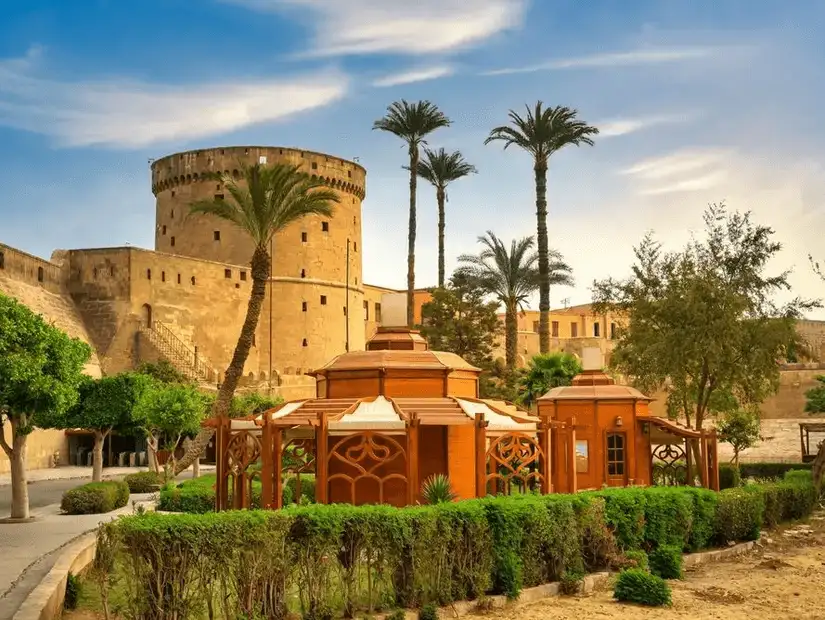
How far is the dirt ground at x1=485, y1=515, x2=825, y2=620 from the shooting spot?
1094 centimetres

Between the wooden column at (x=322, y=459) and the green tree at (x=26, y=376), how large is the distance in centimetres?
765

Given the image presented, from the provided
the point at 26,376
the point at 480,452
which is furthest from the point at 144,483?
the point at 480,452

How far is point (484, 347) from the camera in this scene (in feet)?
141

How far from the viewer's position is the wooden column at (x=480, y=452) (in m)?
12.3

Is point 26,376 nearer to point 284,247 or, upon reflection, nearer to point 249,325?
point 249,325

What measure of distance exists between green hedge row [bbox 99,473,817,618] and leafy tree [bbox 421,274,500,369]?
96.7 ft

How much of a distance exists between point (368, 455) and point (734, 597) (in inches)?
180

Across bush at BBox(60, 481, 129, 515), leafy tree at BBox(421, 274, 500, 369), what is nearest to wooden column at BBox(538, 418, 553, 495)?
bush at BBox(60, 481, 129, 515)

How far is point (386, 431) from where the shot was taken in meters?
12.4

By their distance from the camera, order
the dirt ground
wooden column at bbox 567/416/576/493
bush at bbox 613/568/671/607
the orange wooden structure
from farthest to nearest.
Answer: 1. the orange wooden structure
2. wooden column at bbox 567/416/576/493
3. bush at bbox 613/568/671/607
4. the dirt ground

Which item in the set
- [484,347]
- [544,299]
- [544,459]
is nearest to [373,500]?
[544,459]

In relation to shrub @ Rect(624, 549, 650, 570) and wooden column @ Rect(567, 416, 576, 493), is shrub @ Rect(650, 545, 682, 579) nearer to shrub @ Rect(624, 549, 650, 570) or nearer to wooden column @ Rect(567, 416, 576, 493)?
shrub @ Rect(624, 549, 650, 570)

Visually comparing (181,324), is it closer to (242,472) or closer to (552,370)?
(552,370)

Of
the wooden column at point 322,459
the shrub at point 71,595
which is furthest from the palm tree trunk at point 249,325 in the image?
the shrub at point 71,595
